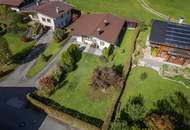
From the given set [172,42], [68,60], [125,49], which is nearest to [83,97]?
[68,60]

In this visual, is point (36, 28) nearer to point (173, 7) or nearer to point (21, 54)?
point (21, 54)

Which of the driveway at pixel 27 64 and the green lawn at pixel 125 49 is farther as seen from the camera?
the green lawn at pixel 125 49

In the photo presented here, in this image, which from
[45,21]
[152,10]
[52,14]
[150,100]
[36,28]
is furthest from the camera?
[152,10]

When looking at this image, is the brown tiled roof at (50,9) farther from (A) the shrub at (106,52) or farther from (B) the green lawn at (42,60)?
(A) the shrub at (106,52)

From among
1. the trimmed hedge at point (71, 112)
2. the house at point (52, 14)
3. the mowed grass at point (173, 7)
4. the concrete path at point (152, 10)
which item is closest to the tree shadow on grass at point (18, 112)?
the trimmed hedge at point (71, 112)

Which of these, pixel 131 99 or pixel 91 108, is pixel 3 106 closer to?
pixel 91 108

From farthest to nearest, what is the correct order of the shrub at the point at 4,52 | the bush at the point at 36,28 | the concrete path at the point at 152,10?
the concrete path at the point at 152,10
the bush at the point at 36,28
the shrub at the point at 4,52

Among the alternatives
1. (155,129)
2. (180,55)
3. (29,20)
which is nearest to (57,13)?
(29,20)
